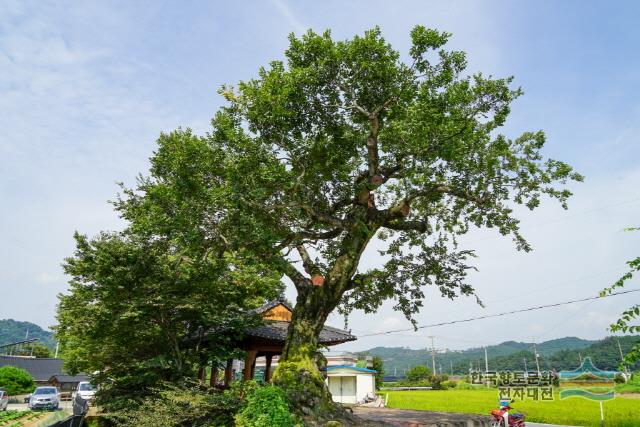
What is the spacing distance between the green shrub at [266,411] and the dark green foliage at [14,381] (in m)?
42.8

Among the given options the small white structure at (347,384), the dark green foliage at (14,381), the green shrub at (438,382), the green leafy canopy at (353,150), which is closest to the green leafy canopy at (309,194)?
the green leafy canopy at (353,150)

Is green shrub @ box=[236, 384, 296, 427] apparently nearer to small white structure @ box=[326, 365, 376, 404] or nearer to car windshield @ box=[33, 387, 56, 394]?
small white structure @ box=[326, 365, 376, 404]

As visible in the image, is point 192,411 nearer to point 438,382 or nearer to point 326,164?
point 326,164

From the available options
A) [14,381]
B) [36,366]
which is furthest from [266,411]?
[36,366]

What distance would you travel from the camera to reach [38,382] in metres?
50.9

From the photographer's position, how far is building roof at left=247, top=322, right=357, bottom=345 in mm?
15812

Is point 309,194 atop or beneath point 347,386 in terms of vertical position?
atop

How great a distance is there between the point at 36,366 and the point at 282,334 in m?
52.3

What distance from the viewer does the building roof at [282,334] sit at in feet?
51.9

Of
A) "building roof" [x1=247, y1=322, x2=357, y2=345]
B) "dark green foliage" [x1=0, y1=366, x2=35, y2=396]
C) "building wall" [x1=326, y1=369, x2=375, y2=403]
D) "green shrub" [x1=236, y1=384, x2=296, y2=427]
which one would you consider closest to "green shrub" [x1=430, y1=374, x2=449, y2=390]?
"building wall" [x1=326, y1=369, x2=375, y2=403]

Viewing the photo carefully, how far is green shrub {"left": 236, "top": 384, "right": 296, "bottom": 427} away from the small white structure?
63.6ft

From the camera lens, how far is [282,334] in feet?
54.0

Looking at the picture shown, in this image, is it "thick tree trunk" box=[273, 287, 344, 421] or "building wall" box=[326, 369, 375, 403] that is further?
"building wall" box=[326, 369, 375, 403]

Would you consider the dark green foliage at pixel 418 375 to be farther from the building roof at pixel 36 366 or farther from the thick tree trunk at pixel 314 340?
the thick tree trunk at pixel 314 340
